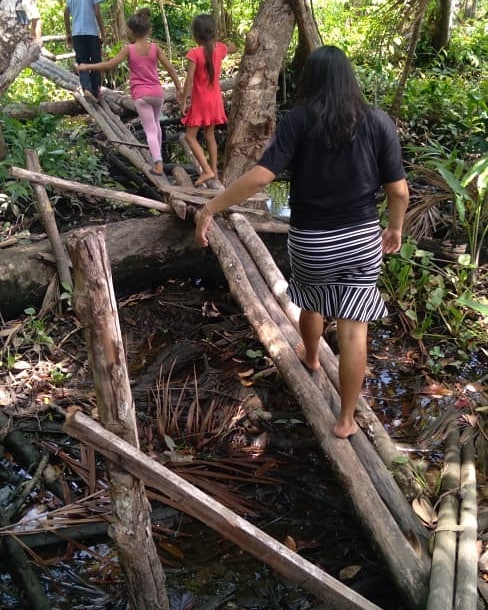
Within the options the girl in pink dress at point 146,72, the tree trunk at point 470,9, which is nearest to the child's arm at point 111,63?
the girl in pink dress at point 146,72

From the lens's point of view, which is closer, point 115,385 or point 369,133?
point 115,385

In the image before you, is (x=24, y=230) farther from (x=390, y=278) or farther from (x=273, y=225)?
(x=390, y=278)

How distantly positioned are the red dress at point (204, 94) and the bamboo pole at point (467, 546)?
3.49 metres

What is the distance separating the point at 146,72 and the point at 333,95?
3578mm

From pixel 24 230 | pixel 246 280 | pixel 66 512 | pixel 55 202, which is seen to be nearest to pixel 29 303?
pixel 24 230

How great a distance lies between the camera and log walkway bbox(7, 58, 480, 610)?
211 centimetres

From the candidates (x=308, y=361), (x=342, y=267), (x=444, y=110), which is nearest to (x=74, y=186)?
(x=308, y=361)

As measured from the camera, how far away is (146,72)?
5406 millimetres

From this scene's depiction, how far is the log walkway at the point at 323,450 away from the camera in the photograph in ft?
6.93

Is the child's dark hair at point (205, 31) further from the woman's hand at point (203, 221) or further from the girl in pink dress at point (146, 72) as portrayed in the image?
the woman's hand at point (203, 221)

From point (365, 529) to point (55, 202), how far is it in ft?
13.8

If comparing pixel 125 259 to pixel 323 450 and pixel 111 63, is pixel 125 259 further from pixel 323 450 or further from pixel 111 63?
pixel 323 450

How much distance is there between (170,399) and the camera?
12.9 feet

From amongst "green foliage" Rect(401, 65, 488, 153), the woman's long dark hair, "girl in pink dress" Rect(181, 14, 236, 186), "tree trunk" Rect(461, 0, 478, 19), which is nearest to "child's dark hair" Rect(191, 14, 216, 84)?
"girl in pink dress" Rect(181, 14, 236, 186)
